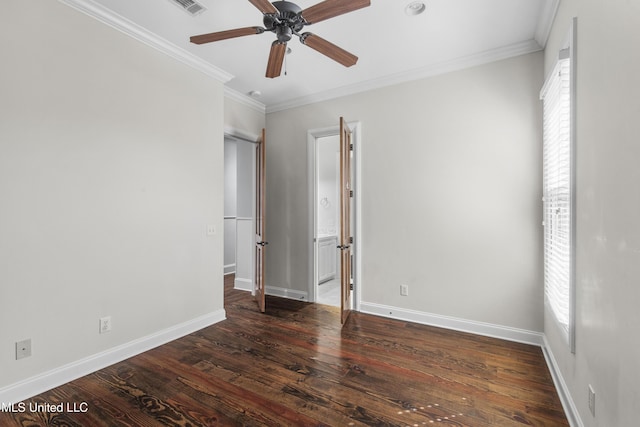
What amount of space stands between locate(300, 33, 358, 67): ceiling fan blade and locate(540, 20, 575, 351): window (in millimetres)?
1340

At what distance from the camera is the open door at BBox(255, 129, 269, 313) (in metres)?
3.71

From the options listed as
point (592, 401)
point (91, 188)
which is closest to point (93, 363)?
point (91, 188)

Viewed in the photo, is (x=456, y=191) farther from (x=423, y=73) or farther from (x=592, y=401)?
(x=592, y=401)

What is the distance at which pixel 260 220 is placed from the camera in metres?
3.92

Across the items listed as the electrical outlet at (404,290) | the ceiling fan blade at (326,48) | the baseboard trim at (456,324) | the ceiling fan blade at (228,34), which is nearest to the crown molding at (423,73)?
the ceiling fan blade at (326,48)

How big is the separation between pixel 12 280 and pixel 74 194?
67 centimetres

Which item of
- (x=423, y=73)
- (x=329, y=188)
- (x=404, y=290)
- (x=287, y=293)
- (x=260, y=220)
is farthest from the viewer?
(x=329, y=188)

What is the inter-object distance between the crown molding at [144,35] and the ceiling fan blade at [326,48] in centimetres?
159

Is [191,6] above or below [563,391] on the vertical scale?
above

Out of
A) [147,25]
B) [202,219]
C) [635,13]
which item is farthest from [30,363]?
[635,13]

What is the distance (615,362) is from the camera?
121cm

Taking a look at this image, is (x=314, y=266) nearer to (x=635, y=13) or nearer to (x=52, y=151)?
(x=52, y=151)

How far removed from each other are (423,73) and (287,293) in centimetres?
330

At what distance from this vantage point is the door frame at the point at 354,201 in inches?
146
